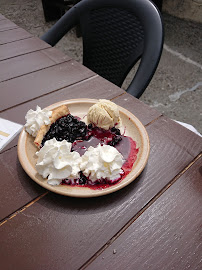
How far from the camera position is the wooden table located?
0.56 m

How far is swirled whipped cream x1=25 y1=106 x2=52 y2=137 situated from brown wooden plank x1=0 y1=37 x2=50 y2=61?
73cm

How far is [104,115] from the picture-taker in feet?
2.64

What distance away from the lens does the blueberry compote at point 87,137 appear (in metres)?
0.77

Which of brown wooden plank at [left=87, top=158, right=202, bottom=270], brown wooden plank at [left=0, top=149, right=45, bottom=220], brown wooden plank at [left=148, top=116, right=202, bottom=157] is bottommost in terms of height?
brown wooden plank at [left=0, top=149, right=45, bottom=220]

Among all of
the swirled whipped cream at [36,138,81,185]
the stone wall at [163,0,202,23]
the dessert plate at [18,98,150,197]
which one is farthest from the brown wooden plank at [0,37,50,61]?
the stone wall at [163,0,202,23]

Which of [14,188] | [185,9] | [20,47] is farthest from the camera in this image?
[185,9]

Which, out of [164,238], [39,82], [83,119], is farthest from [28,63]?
[164,238]

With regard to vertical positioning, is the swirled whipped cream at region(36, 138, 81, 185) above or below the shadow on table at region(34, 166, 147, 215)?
above

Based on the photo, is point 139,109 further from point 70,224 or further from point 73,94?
point 70,224

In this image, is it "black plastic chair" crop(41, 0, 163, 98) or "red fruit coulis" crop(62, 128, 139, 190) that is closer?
"red fruit coulis" crop(62, 128, 139, 190)

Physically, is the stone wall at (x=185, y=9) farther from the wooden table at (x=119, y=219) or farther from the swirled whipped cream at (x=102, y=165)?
the swirled whipped cream at (x=102, y=165)

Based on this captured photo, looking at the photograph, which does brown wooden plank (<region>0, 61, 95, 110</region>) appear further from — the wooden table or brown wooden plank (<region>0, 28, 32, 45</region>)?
brown wooden plank (<region>0, 28, 32, 45</region>)

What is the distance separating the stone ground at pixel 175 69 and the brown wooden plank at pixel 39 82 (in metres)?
1.29

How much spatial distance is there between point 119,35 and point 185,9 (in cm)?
292
